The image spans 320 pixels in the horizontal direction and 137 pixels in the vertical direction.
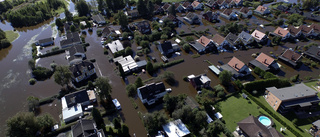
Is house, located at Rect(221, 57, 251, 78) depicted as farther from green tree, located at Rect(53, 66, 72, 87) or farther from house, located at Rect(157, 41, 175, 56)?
green tree, located at Rect(53, 66, 72, 87)

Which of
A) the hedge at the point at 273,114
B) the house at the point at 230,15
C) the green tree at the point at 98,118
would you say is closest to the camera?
the hedge at the point at 273,114

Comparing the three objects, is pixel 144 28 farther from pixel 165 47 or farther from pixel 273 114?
pixel 273 114

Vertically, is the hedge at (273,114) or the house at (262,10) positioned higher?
the house at (262,10)

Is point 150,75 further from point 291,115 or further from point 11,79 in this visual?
point 11,79

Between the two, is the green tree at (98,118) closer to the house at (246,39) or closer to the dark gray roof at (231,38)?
the dark gray roof at (231,38)

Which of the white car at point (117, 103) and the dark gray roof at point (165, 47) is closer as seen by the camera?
the white car at point (117, 103)

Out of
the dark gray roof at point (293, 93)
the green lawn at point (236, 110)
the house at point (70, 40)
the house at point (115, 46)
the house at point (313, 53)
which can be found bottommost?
the green lawn at point (236, 110)

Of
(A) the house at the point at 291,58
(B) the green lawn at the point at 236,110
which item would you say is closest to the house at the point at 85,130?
(B) the green lawn at the point at 236,110
